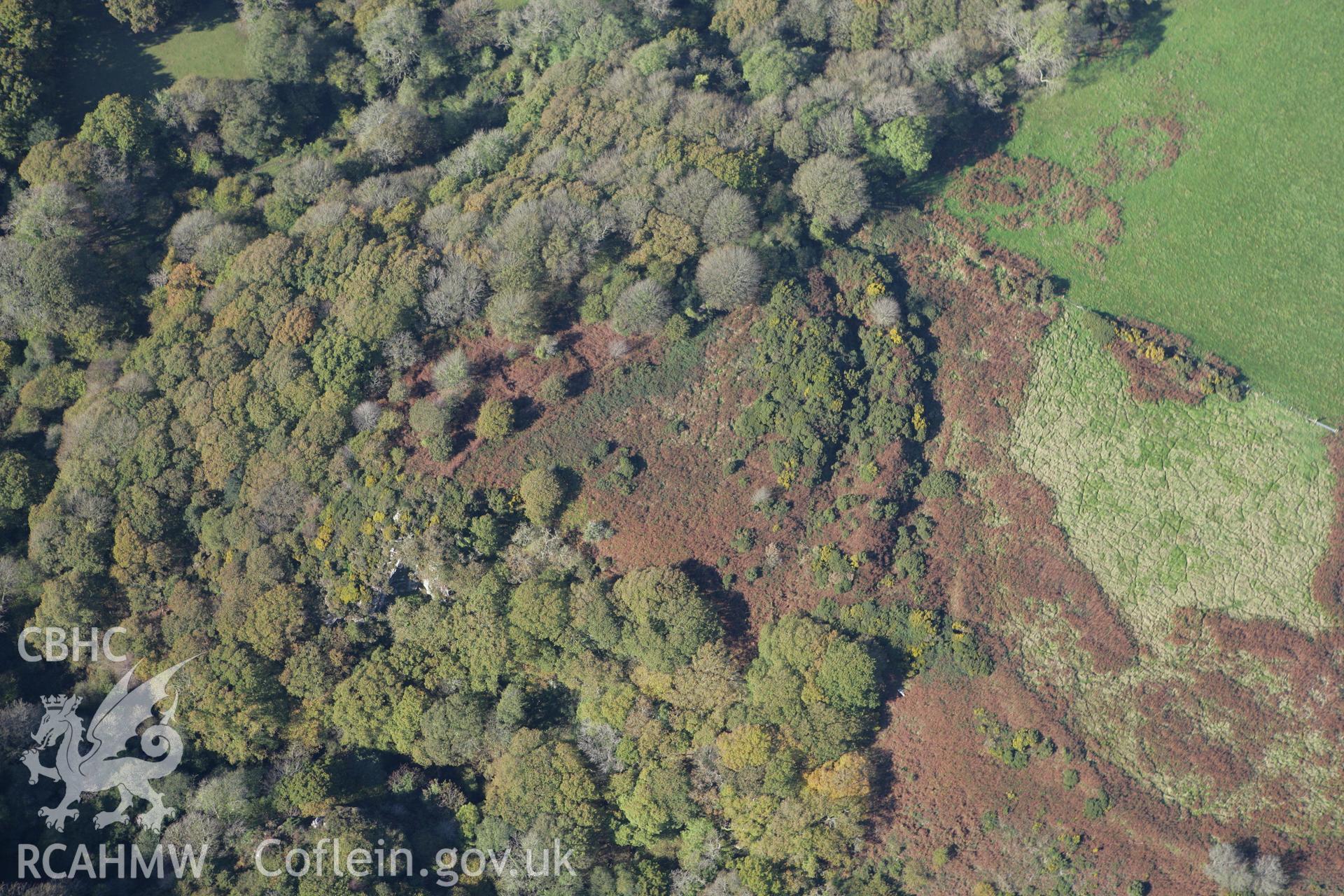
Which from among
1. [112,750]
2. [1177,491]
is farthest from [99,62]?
[1177,491]

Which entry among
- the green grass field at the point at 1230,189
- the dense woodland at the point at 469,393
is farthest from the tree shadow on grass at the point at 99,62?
the green grass field at the point at 1230,189

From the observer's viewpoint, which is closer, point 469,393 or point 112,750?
point 112,750

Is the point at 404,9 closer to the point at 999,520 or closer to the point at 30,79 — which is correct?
the point at 30,79

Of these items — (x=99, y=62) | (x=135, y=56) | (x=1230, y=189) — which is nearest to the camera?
(x=1230, y=189)

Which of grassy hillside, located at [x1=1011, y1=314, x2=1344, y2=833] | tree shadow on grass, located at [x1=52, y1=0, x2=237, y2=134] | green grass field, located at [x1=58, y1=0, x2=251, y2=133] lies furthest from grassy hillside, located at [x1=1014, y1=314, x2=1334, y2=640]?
tree shadow on grass, located at [x1=52, y1=0, x2=237, y2=134]

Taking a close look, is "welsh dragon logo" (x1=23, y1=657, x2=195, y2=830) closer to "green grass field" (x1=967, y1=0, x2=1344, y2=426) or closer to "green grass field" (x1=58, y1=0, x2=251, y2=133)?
"green grass field" (x1=58, y1=0, x2=251, y2=133)

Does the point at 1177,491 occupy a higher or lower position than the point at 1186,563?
higher

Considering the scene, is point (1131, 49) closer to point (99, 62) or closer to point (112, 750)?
point (99, 62)
